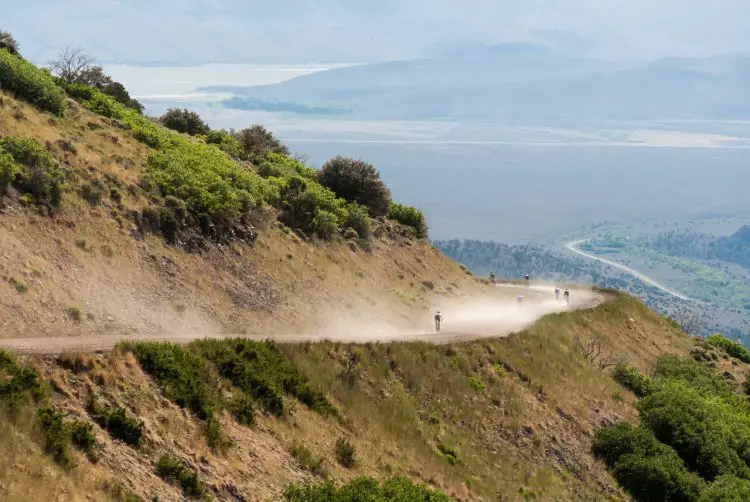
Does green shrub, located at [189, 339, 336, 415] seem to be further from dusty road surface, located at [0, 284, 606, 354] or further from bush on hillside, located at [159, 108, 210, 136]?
bush on hillside, located at [159, 108, 210, 136]

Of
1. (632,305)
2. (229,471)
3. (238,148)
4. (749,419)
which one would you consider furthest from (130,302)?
(632,305)

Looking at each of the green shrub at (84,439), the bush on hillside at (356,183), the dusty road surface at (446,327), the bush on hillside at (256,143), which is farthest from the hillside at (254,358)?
the bush on hillside at (356,183)

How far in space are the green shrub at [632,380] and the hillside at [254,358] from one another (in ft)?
0.34

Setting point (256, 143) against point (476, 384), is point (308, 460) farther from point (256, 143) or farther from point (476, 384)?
point (256, 143)

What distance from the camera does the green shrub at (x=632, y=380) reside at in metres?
36.9

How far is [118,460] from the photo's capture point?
1441cm

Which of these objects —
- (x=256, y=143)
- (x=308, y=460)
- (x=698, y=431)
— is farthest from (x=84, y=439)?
(x=256, y=143)

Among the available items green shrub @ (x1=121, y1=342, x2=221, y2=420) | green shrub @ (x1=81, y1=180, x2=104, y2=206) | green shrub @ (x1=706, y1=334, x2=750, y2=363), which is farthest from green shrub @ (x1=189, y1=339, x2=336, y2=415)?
green shrub @ (x1=706, y1=334, x2=750, y2=363)

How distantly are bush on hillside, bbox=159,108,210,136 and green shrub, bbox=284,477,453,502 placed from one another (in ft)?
134

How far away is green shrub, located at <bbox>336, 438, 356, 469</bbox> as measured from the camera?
18.9m

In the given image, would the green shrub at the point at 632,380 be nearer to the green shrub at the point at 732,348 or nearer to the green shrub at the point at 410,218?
the green shrub at the point at 410,218

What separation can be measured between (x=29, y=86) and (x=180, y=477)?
2601cm

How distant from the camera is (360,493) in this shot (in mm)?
15891

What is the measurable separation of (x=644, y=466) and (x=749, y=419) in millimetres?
13824
